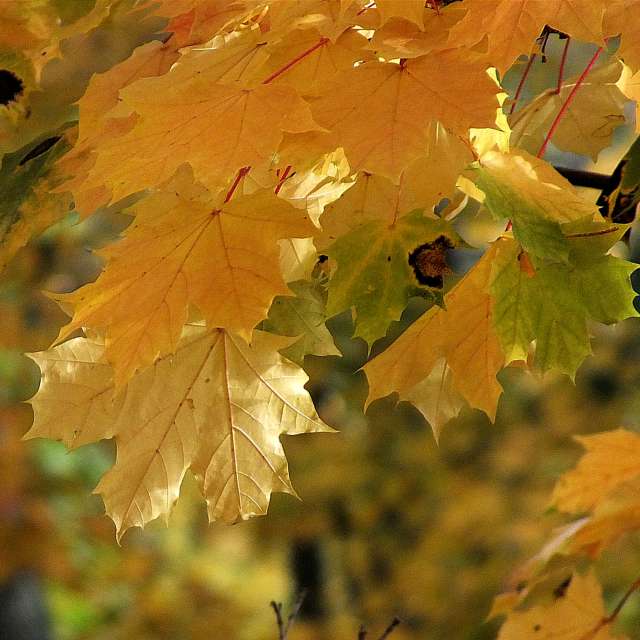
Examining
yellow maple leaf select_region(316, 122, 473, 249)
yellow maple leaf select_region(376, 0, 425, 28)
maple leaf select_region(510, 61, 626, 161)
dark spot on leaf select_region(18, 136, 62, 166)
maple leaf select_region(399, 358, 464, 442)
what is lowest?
maple leaf select_region(399, 358, 464, 442)

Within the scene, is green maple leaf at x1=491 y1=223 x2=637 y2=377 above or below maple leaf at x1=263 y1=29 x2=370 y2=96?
below

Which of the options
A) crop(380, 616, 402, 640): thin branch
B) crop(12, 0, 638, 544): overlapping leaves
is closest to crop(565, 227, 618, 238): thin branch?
crop(12, 0, 638, 544): overlapping leaves

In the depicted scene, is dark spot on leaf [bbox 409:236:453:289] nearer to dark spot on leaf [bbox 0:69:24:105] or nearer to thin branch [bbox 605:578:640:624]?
dark spot on leaf [bbox 0:69:24:105]

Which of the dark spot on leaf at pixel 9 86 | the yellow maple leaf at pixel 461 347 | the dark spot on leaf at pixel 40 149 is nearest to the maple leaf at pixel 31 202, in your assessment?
the dark spot on leaf at pixel 40 149

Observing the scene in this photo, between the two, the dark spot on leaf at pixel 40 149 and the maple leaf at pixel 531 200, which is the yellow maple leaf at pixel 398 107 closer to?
the maple leaf at pixel 531 200

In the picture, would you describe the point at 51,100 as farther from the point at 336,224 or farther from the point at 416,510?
the point at 416,510

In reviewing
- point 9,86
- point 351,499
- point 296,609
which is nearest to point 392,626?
point 296,609

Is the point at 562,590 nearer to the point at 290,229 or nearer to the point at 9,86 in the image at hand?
the point at 290,229
